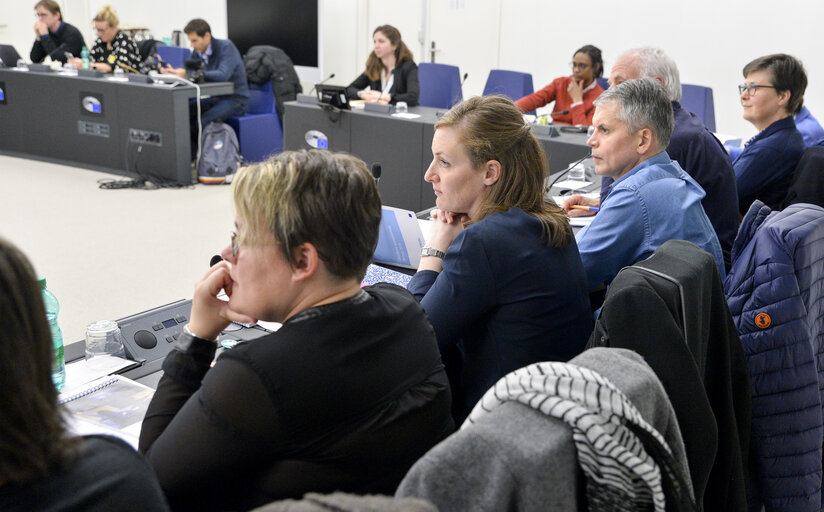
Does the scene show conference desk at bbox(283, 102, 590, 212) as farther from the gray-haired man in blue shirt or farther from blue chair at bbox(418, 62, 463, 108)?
the gray-haired man in blue shirt

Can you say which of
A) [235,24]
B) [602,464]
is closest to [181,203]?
[235,24]

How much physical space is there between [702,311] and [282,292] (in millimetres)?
767

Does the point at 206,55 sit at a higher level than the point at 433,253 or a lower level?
higher

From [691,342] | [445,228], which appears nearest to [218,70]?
[445,228]

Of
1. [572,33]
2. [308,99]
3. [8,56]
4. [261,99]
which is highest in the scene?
[572,33]

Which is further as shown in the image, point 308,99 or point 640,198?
point 308,99

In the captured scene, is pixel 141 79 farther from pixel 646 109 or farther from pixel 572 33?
pixel 646 109

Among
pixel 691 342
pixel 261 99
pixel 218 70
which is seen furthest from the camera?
pixel 261 99

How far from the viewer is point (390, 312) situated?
1.15m

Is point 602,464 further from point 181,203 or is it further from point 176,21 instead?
point 176,21

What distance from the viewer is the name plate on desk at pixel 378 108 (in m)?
5.04

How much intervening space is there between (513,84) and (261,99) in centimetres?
244

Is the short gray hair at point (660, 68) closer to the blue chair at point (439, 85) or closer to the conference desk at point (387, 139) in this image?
the conference desk at point (387, 139)

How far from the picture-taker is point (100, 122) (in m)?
→ 6.39
